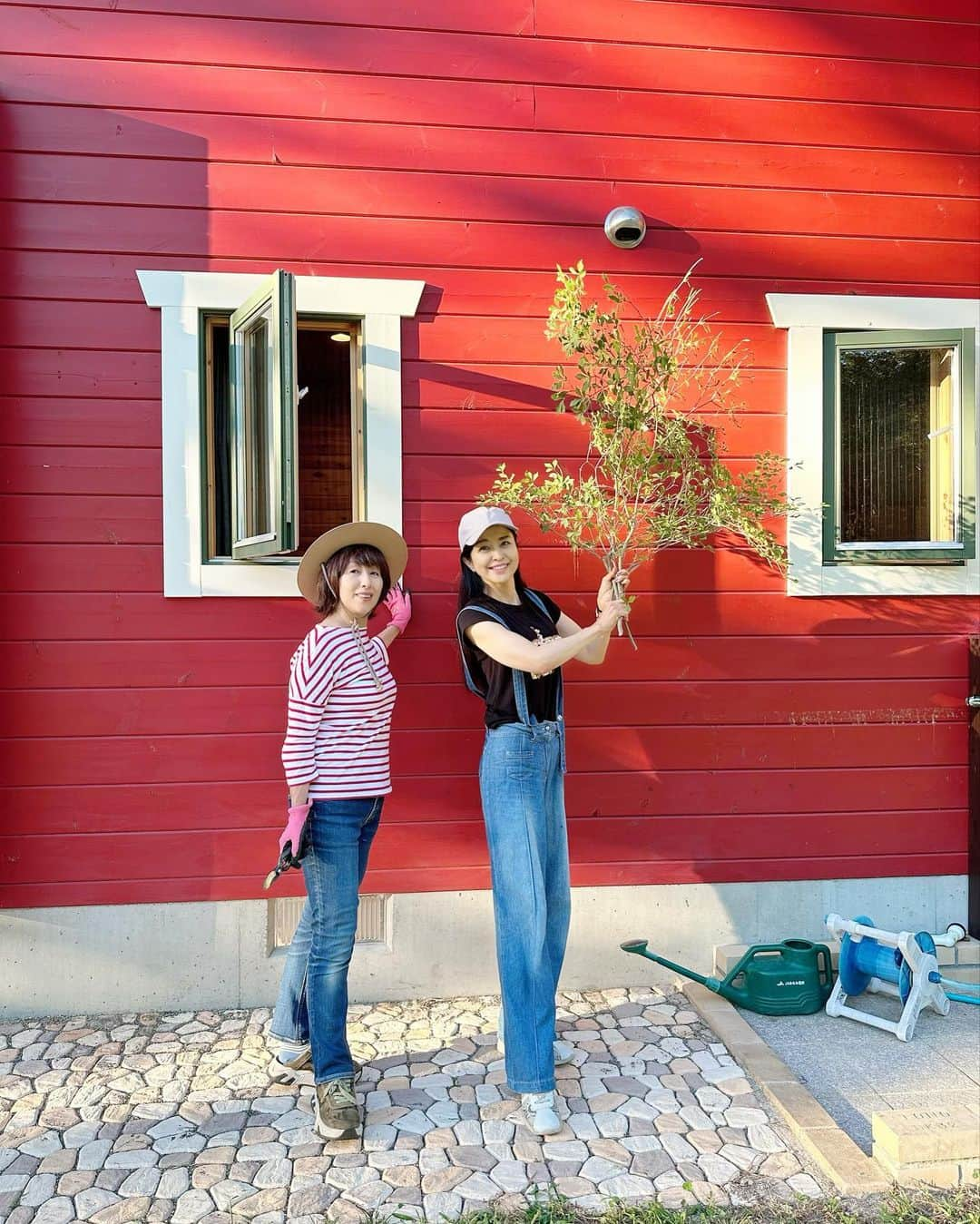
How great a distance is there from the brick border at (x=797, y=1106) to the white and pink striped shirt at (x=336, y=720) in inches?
64.7

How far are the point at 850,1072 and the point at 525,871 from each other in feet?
4.83

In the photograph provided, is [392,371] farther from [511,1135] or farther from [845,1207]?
[845,1207]

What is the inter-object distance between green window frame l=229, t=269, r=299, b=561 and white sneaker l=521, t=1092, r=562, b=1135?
1.97 meters

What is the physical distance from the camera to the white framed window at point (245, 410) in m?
3.77

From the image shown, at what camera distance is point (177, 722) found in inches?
156

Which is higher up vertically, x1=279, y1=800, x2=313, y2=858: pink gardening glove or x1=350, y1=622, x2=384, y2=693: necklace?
x1=350, y1=622, x2=384, y2=693: necklace

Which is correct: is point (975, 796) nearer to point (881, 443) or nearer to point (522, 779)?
point (881, 443)

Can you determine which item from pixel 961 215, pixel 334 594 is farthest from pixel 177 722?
pixel 961 215

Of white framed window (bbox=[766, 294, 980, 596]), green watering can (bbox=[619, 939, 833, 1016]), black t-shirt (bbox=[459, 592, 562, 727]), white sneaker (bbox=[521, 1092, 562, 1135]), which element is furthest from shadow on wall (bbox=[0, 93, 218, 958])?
white framed window (bbox=[766, 294, 980, 596])

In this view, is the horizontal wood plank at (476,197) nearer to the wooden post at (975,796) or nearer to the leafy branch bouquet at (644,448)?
the leafy branch bouquet at (644,448)

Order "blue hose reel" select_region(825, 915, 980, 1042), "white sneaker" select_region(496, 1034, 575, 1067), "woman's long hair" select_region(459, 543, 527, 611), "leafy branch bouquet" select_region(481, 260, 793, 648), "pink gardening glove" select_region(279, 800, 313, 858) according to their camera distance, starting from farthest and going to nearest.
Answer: "blue hose reel" select_region(825, 915, 980, 1042)
"leafy branch bouquet" select_region(481, 260, 793, 648)
"white sneaker" select_region(496, 1034, 575, 1067)
"woman's long hair" select_region(459, 543, 527, 611)
"pink gardening glove" select_region(279, 800, 313, 858)

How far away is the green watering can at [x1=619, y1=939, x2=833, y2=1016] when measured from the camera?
12.5 feet

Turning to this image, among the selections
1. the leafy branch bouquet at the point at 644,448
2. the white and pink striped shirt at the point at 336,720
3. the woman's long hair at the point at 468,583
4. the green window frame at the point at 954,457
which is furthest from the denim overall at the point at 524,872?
the green window frame at the point at 954,457

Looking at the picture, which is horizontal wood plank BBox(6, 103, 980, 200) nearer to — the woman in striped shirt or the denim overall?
the woman in striped shirt
